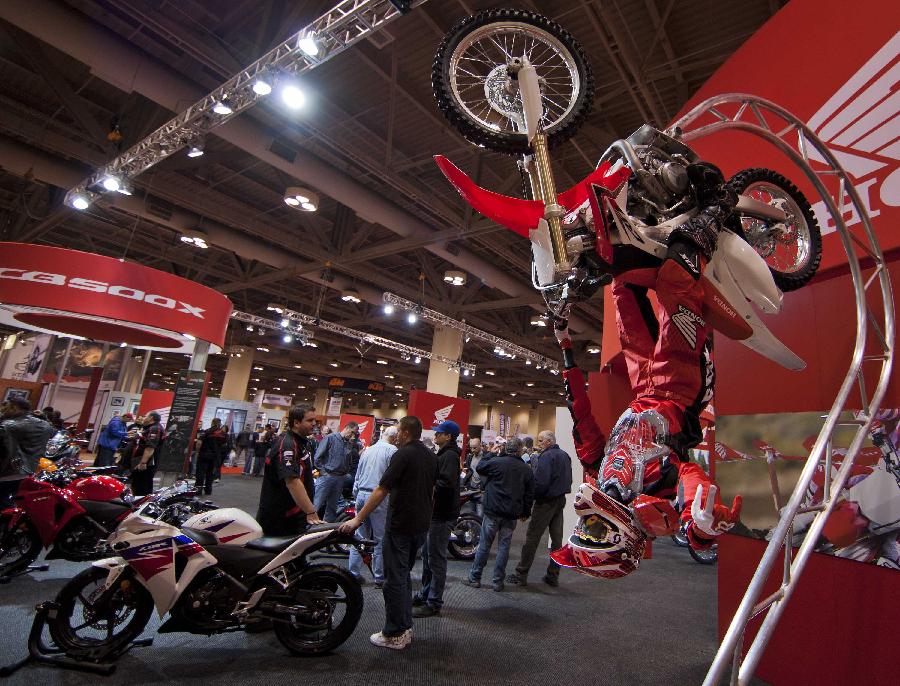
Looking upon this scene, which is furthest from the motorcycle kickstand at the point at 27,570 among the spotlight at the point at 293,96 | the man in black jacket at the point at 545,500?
the spotlight at the point at 293,96

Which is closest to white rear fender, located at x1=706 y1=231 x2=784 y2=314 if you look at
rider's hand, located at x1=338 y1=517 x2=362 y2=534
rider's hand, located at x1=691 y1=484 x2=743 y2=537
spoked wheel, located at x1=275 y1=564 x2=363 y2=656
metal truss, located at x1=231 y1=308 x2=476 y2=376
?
rider's hand, located at x1=691 y1=484 x2=743 y2=537

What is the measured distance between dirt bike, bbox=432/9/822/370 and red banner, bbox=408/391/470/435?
1120 centimetres

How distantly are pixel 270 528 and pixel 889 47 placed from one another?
5042 mm

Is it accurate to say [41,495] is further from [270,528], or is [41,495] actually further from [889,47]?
[889,47]

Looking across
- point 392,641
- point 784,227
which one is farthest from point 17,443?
point 784,227

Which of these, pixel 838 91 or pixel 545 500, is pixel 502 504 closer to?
pixel 545 500

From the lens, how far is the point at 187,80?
7.16 m

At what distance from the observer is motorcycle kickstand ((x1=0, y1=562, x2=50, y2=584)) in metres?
4.01

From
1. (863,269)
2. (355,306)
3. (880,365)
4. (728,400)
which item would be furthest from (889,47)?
(355,306)

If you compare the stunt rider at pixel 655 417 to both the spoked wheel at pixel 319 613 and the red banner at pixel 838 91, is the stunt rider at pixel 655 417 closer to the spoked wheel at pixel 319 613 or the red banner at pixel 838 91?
the red banner at pixel 838 91

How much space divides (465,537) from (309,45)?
6646 mm

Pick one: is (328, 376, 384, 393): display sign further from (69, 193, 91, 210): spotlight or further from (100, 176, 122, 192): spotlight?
(100, 176, 122, 192): spotlight

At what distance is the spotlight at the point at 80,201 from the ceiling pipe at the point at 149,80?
85 cm

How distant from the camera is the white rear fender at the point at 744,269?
5.66ft
